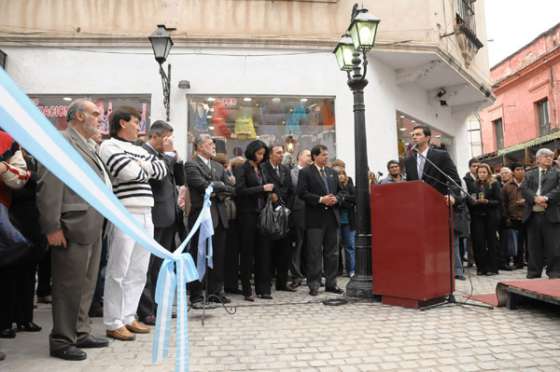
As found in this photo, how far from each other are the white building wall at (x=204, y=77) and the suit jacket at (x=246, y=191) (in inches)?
176

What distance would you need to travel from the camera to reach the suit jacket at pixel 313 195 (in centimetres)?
646

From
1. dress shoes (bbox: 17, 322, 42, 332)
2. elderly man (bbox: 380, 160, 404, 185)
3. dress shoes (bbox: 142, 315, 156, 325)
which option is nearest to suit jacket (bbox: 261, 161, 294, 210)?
elderly man (bbox: 380, 160, 404, 185)

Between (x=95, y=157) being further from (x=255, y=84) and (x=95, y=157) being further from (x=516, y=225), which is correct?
(x=516, y=225)

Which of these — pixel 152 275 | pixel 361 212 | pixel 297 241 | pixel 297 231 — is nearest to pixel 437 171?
pixel 361 212

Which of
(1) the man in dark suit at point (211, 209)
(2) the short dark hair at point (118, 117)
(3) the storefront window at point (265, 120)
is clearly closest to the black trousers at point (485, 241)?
(3) the storefront window at point (265, 120)

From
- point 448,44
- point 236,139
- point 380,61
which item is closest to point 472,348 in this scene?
point 236,139

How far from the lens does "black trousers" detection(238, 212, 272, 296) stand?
6.20 metres

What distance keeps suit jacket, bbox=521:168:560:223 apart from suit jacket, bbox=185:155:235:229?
537 centimetres

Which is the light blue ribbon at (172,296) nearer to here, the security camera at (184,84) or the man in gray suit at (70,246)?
the man in gray suit at (70,246)

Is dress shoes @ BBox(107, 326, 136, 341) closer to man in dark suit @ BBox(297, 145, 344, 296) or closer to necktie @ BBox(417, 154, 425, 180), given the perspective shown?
man in dark suit @ BBox(297, 145, 344, 296)

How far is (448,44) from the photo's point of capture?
11969mm

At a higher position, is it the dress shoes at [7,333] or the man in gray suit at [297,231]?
the man in gray suit at [297,231]

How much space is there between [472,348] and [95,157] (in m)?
3.60

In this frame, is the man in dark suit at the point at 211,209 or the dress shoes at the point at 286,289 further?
the dress shoes at the point at 286,289
